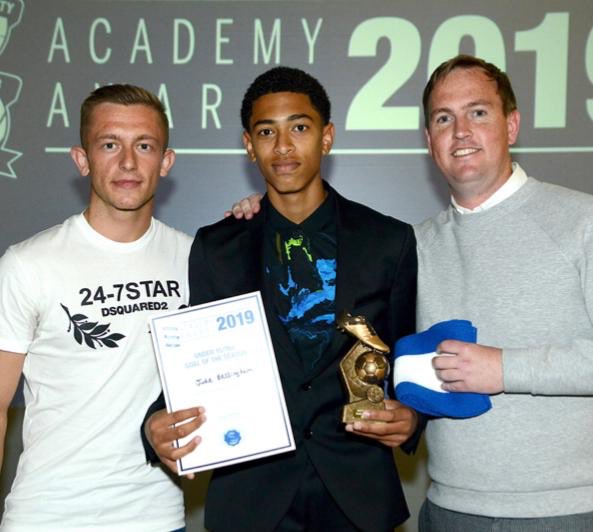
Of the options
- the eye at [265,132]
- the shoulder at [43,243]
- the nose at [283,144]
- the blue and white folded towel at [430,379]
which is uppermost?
the eye at [265,132]

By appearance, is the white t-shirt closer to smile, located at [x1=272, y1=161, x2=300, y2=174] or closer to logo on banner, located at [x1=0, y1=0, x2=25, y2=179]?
smile, located at [x1=272, y1=161, x2=300, y2=174]

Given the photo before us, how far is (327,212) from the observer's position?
240 centimetres

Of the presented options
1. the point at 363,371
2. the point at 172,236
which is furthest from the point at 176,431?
the point at 172,236

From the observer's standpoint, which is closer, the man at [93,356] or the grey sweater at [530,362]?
the grey sweater at [530,362]

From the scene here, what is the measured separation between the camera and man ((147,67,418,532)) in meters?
2.17

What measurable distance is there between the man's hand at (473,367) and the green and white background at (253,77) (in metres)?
1.81

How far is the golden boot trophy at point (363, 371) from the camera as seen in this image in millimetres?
2041

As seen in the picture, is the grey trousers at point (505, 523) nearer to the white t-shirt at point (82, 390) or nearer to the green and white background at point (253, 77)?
the white t-shirt at point (82, 390)

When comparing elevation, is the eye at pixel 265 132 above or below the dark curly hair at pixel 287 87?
below

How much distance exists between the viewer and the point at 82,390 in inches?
89.4

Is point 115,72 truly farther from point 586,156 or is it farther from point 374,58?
point 586,156

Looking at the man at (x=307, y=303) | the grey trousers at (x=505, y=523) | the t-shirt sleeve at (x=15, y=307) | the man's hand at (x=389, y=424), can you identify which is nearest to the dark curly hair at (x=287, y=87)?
the man at (x=307, y=303)

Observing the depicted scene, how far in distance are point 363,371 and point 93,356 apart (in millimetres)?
757

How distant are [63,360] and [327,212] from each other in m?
0.85
